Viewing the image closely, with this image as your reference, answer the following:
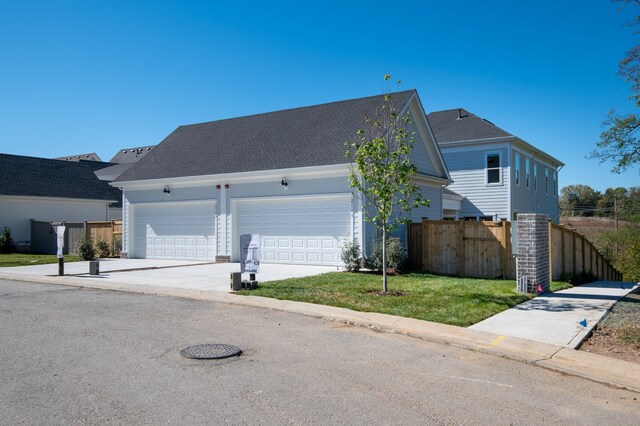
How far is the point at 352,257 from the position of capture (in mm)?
16031

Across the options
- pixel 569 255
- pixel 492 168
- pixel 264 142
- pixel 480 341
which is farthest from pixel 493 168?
pixel 480 341

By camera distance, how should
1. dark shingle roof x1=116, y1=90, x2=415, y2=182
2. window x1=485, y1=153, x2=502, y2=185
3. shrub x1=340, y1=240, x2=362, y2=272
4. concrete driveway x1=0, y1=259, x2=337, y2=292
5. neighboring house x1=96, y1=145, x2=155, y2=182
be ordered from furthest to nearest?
1. neighboring house x1=96, y1=145, x2=155, y2=182
2. window x1=485, y1=153, x2=502, y2=185
3. dark shingle roof x1=116, y1=90, x2=415, y2=182
4. shrub x1=340, y1=240, x2=362, y2=272
5. concrete driveway x1=0, y1=259, x2=337, y2=292

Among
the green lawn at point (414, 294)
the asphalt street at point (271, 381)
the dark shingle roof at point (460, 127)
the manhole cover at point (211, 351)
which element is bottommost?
the asphalt street at point (271, 381)

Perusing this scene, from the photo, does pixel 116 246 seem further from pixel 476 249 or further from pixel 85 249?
pixel 476 249

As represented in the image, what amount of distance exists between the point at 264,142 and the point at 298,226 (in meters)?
4.63

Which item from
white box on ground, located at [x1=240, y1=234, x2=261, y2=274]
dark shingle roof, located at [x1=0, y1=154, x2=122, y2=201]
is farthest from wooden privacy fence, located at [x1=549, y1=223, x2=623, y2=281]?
dark shingle roof, located at [x1=0, y1=154, x2=122, y2=201]

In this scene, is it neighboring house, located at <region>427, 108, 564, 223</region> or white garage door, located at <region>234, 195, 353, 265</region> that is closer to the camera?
white garage door, located at <region>234, 195, 353, 265</region>

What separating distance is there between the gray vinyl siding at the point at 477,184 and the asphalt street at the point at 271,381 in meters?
20.0

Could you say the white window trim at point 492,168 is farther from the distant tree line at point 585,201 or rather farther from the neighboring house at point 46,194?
the distant tree line at point 585,201

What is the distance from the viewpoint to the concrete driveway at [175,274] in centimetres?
1339

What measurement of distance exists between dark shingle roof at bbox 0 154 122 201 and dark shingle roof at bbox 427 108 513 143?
2255 cm

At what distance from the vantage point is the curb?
5930 millimetres

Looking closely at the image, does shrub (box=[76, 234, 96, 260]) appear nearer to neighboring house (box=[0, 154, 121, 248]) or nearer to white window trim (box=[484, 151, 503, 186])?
neighboring house (box=[0, 154, 121, 248])

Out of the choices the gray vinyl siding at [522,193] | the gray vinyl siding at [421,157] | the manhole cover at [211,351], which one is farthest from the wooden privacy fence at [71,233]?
the gray vinyl siding at [522,193]
